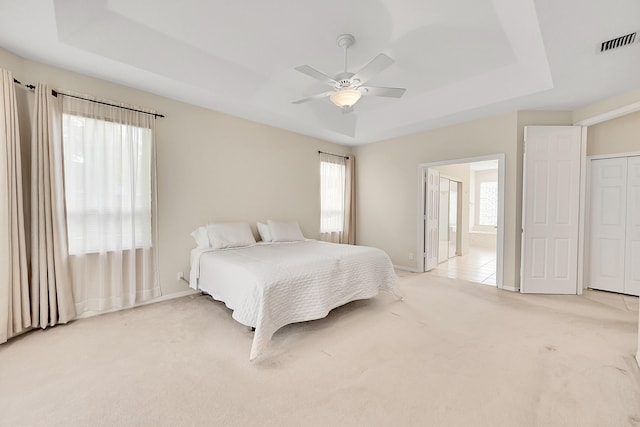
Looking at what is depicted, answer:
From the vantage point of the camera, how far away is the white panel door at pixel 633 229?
3.49 metres

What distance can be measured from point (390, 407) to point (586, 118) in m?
4.38

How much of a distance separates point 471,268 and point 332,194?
3.13 metres

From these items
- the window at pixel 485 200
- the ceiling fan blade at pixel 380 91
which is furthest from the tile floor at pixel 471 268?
the ceiling fan blade at pixel 380 91

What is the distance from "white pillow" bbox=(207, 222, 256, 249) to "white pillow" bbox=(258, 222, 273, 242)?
325 mm

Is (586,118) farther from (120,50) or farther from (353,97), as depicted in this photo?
(120,50)

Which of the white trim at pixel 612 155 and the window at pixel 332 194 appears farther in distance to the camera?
the window at pixel 332 194

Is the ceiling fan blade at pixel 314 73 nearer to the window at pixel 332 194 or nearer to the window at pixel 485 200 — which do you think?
the window at pixel 332 194

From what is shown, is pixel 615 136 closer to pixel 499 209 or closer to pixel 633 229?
pixel 633 229

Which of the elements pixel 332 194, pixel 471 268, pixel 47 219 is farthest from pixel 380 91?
pixel 471 268

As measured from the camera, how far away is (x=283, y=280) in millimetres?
2357

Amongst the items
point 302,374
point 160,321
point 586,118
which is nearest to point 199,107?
point 160,321

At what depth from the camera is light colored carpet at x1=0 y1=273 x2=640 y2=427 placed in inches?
60.3

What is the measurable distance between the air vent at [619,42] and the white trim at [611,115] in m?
1.27

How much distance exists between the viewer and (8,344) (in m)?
2.25
